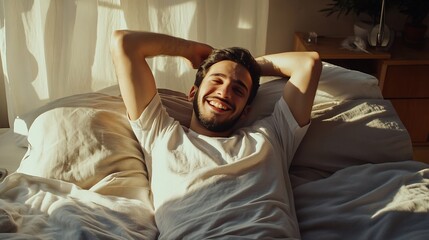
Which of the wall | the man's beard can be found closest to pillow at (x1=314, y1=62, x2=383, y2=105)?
the man's beard

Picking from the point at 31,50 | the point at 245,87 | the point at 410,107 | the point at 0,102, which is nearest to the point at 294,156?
the point at 245,87

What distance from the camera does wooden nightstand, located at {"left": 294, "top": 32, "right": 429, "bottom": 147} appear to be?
87.6 inches

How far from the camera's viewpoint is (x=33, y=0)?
2.05 metres

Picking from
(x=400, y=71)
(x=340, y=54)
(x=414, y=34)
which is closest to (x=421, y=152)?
(x=400, y=71)

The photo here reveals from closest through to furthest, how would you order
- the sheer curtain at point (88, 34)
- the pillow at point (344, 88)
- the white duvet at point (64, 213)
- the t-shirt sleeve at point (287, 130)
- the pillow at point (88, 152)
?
the white duvet at point (64, 213) → the pillow at point (88, 152) → the t-shirt sleeve at point (287, 130) → the pillow at point (344, 88) → the sheer curtain at point (88, 34)

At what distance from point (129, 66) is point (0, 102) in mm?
1200

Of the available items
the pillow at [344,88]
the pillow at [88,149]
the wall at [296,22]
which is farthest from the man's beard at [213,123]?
the wall at [296,22]

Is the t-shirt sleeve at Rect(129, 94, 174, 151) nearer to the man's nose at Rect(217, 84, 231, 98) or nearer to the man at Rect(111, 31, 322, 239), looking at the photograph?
the man at Rect(111, 31, 322, 239)

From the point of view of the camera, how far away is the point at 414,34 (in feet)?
7.93

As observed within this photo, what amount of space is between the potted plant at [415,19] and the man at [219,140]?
100 cm

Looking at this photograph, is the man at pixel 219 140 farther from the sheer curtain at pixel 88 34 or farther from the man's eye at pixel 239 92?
the sheer curtain at pixel 88 34

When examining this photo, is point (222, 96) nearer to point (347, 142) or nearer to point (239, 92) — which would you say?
point (239, 92)

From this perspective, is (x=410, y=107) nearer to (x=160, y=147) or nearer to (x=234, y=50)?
(x=234, y=50)

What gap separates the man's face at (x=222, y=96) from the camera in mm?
1509
